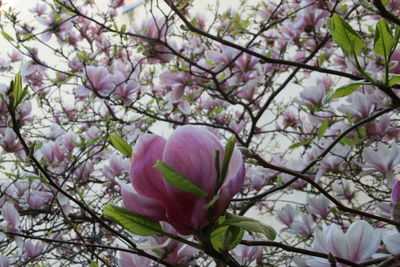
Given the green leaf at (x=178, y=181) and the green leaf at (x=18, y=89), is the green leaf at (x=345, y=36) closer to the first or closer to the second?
the green leaf at (x=178, y=181)

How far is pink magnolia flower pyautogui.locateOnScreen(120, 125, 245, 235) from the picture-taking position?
0.23 meters

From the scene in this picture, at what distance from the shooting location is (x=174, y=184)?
22 centimetres

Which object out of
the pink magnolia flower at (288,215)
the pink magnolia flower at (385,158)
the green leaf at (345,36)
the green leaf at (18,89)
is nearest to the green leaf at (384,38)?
the green leaf at (345,36)

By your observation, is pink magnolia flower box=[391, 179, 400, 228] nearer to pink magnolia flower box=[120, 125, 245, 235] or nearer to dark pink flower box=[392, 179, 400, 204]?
dark pink flower box=[392, 179, 400, 204]

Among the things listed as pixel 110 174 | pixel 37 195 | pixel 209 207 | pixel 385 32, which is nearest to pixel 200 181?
pixel 209 207

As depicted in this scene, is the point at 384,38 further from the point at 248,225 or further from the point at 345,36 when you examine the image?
the point at 248,225

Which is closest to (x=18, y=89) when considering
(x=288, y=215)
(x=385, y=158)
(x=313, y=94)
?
(x=385, y=158)

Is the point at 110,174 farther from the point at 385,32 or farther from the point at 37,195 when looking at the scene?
the point at 385,32

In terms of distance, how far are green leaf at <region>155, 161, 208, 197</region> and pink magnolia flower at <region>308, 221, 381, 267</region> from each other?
8.5 inches

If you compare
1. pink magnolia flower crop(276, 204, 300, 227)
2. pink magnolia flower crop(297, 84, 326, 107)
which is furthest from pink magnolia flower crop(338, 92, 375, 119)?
pink magnolia flower crop(276, 204, 300, 227)

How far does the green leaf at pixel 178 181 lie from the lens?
213mm

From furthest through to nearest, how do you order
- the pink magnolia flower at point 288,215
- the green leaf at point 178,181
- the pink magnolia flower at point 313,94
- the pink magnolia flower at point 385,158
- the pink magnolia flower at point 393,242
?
the pink magnolia flower at point 288,215, the pink magnolia flower at point 313,94, the pink magnolia flower at point 385,158, the pink magnolia flower at point 393,242, the green leaf at point 178,181

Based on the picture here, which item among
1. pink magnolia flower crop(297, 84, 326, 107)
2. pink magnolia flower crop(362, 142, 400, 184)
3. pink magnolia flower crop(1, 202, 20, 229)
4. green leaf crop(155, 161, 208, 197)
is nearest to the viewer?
green leaf crop(155, 161, 208, 197)

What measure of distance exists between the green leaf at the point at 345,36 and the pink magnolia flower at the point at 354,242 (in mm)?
167
